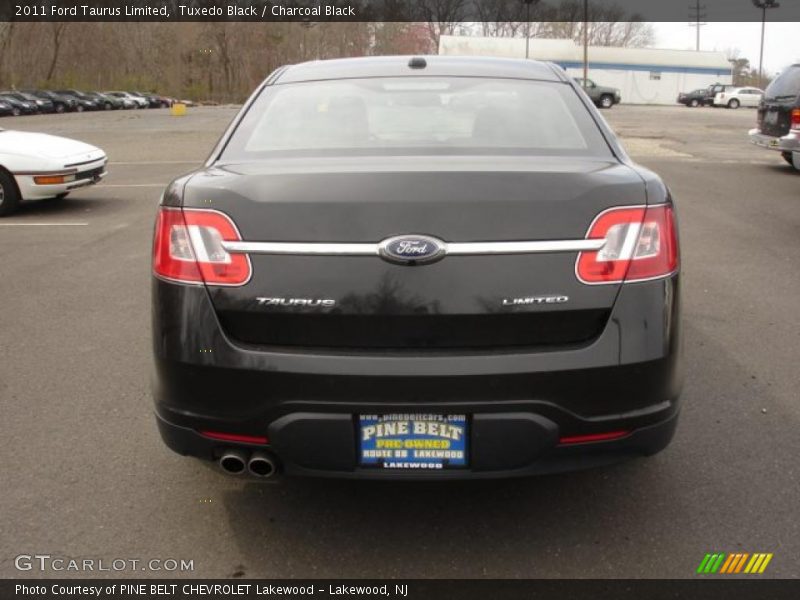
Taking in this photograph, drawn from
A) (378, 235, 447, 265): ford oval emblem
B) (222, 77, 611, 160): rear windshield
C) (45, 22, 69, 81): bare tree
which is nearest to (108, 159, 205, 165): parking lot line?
(222, 77, 611, 160): rear windshield

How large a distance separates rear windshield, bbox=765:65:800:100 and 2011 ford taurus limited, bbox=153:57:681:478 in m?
12.4

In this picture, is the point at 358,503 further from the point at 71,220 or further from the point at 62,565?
the point at 71,220

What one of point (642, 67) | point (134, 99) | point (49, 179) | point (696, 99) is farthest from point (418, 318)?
point (642, 67)

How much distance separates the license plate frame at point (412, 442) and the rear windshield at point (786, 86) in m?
12.8

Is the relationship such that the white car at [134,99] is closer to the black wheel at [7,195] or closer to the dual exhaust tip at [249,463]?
the black wheel at [7,195]

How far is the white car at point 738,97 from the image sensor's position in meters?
55.9

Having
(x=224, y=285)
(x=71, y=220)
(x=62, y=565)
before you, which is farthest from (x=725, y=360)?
(x=71, y=220)

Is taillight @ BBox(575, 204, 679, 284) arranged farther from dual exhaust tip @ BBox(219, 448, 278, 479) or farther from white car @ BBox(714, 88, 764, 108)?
white car @ BBox(714, 88, 764, 108)

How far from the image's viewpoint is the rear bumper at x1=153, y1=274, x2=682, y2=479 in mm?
2359

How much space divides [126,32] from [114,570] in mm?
86249

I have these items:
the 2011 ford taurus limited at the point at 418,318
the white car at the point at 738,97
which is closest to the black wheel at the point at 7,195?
the 2011 ford taurus limited at the point at 418,318

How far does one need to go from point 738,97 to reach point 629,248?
197 ft

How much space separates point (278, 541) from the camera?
2826mm

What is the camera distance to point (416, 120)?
10.9 ft
